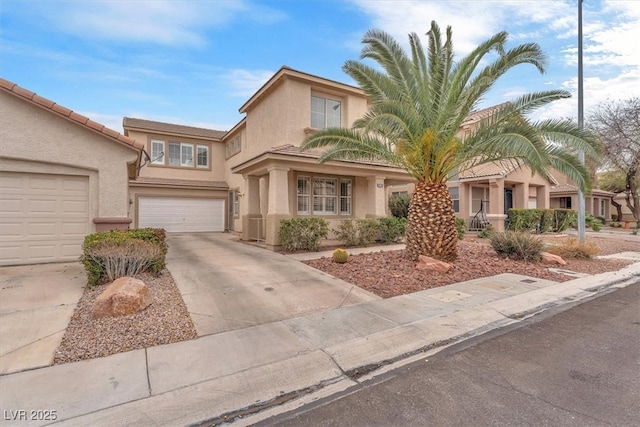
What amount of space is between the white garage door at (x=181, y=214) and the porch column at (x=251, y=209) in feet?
21.3

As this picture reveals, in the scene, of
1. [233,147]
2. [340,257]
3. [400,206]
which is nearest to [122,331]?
[340,257]

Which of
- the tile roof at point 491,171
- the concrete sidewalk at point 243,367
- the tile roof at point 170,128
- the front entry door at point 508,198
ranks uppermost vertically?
the tile roof at point 170,128

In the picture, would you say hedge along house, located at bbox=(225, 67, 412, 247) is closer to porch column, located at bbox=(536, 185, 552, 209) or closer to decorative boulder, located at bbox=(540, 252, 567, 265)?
decorative boulder, located at bbox=(540, 252, 567, 265)

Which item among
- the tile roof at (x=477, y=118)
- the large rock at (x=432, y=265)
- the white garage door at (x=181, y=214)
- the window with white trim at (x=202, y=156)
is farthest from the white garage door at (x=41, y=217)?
the window with white trim at (x=202, y=156)

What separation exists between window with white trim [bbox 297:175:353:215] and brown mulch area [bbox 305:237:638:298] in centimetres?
443

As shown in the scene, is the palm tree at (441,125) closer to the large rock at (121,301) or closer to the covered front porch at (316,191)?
the covered front porch at (316,191)

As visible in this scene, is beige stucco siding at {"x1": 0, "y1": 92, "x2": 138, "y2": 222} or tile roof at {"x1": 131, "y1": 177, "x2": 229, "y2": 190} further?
tile roof at {"x1": 131, "y1": 177, "x2": 229, "y2": 190}

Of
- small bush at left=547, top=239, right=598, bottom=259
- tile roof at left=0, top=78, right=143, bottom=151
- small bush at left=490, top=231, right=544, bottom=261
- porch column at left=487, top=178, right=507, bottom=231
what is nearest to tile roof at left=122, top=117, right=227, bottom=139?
tile roof at left=0, top=78, right=143, bottom=151

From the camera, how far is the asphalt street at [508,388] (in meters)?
2.95

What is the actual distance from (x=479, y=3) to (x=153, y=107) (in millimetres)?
20892

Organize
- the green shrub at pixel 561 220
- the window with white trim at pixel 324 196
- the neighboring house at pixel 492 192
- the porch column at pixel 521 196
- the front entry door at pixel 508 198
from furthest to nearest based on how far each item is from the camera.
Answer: the front entry door at pixel 508 198 < the porch column at pixel 521 196 < the green shrub at pixel 561 220 < the neighboring house at pixel 492 192 < the window with white trim at pixel 324 196

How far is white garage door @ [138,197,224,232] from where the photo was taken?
63.6ft

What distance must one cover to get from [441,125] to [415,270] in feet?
13.7

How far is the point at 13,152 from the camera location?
8453 mm
